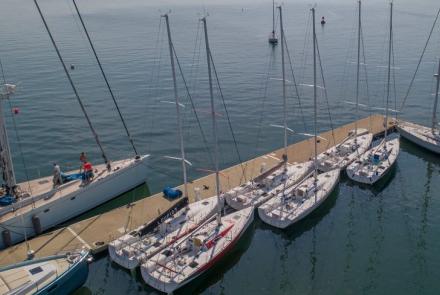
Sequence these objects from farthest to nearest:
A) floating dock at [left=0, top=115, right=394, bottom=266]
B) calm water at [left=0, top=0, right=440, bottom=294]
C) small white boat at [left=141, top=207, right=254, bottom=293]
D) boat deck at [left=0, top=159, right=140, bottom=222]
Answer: boat deck at [left=0, top=159, right=140, bottom=222] < floating dock at [left=0, top=115, right=394, bottom=266] < calm water at [left=0, top=0, right=440, bottom=294] < small white boat at [left=141, top=207, right=254, bottom=293]

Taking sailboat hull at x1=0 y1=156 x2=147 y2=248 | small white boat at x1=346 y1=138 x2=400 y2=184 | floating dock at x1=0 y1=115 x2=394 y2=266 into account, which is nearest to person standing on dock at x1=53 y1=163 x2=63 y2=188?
sailboat hull at x1=0 y1=156 x2=147 y2=248

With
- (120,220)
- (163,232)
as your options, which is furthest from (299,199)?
(120,220)

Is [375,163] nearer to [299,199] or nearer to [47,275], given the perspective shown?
[299,199]

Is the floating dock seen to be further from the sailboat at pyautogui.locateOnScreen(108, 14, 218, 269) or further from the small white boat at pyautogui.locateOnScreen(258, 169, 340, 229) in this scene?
the small white boat at pyautogui.locateOnScreen(258, 169, 340, 229)

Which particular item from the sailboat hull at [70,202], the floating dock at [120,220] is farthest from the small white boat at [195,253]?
the sailboat hull at [70,202]

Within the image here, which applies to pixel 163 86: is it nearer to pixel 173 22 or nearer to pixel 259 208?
pixel 259 208
